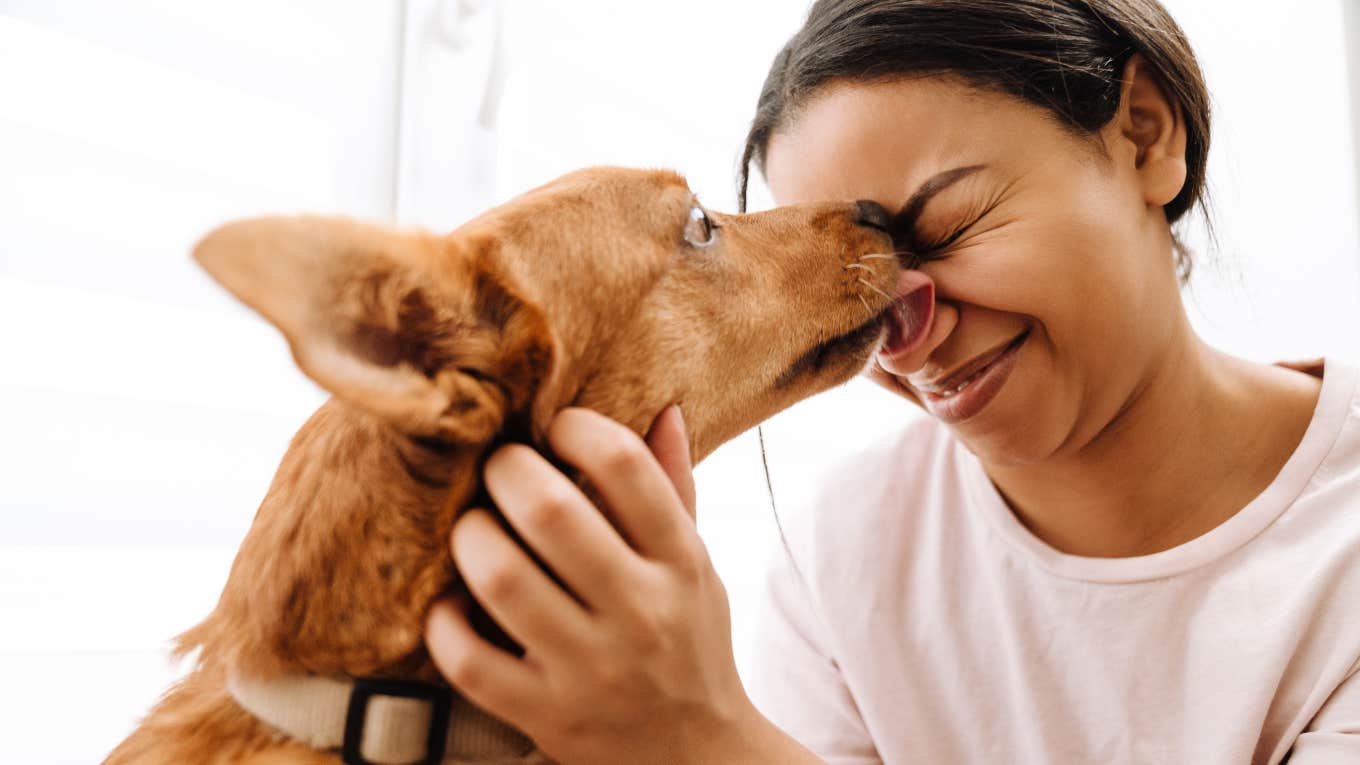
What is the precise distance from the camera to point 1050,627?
4.19ft

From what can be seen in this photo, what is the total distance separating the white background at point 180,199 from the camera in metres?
1.27

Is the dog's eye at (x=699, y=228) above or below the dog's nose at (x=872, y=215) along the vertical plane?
below

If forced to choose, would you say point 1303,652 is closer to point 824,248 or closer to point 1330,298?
point 824,248

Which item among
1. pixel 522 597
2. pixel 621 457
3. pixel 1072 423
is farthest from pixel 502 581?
pixel 1072 423

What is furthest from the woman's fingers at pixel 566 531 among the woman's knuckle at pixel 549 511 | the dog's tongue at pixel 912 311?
the dog's tongue at pixel 912 311

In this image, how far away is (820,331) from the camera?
1061mm

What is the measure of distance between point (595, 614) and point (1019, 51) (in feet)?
2.72

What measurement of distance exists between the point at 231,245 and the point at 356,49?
1346 millimetres

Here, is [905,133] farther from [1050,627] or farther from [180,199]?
[180,199]

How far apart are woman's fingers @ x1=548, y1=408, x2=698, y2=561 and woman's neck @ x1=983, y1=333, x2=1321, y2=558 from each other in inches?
28.8

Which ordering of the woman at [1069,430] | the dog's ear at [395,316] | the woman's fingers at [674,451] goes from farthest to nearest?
the woman at [1069,430] < the woman's fingers at [674,451] < the dog's ear at [395,316]

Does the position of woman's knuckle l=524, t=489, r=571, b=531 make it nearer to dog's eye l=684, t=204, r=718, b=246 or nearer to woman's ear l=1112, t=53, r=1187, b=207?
dog's eye l=684, t=204, r=718, b=246

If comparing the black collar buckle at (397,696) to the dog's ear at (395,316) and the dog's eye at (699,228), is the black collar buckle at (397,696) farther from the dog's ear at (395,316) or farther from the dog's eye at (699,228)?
the dog's eye at (699,228)

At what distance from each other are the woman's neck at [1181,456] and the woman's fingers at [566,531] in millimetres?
796
